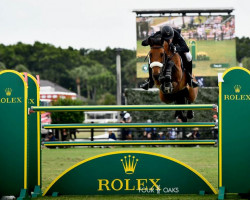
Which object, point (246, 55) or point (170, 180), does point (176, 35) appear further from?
point (246, 55)

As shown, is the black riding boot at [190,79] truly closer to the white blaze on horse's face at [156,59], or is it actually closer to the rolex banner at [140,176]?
the white blaze on horse's face at [156,59]

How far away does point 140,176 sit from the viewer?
5.99 meters

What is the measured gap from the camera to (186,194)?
5980 mm

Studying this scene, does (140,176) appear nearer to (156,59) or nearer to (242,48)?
(156,59)

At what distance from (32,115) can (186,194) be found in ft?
6.96

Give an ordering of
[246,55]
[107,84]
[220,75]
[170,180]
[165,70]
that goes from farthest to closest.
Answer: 1. [107,84]
2. [246,55]
3. [165,70]
4. [170,180]
5. [220,75]

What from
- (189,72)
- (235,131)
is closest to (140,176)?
(235,131)

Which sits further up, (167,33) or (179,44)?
(167,33)

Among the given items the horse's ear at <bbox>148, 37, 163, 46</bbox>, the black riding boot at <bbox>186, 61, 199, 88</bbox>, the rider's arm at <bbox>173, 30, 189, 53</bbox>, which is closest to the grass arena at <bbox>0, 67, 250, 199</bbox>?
the horse's ear at <bbox>148, 37, 163, 46</bbox>

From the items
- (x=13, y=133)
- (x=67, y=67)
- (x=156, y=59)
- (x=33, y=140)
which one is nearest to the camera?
(x=13, y=133)

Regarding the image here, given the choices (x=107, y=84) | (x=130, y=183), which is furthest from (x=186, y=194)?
(x=107, y=84)

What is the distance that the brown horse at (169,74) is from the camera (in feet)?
22.5

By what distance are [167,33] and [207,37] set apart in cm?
2391

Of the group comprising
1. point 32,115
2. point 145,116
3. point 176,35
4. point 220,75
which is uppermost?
point 176,35
